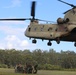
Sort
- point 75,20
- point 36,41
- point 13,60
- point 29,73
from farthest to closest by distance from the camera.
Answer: point 13,60 → point 29,73 → point 36,41 → point 75,20

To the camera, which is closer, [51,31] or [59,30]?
[59,30]

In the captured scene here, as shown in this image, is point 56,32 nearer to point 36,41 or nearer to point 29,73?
point 36,41

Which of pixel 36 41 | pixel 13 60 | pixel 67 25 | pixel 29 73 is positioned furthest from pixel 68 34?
pixel 13 60

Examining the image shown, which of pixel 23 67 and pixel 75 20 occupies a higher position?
pixel 75 20

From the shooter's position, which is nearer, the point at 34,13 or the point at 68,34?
the point at 68,34

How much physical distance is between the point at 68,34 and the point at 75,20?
8.36 ft

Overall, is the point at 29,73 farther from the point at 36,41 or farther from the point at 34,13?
the point at 34,13

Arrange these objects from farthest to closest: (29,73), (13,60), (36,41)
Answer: (13,60) < (29,73) < (36,41)

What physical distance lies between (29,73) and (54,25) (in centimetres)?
1198

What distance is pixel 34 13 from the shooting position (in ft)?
177

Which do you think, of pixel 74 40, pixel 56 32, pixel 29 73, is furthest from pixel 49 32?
pixel 29 73

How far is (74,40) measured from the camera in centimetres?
5106

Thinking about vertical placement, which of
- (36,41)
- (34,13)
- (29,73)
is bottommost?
→ (29,73)

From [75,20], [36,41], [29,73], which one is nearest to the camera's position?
[75,20]
